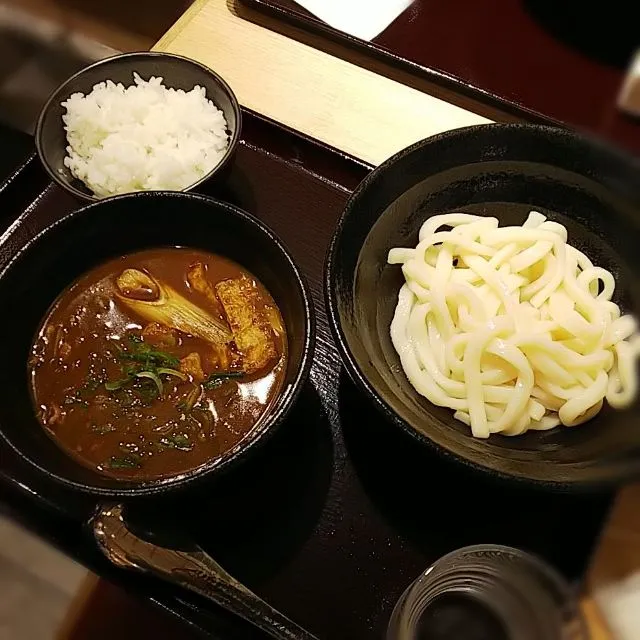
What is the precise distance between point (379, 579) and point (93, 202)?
0.96 metres

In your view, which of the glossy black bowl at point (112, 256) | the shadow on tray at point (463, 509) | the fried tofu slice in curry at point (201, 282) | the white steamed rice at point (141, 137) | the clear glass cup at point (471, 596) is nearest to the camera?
the clear glass cup at point (471, 596)

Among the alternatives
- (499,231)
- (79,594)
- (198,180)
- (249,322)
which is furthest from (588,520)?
(79,594)

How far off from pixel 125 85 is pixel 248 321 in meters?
0.79

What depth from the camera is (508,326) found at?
60.7 inches

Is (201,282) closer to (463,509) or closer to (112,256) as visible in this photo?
(112,256)

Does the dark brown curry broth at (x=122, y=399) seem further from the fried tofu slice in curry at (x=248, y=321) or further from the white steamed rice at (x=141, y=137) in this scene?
the white steamed rice at (x=141, y=137)

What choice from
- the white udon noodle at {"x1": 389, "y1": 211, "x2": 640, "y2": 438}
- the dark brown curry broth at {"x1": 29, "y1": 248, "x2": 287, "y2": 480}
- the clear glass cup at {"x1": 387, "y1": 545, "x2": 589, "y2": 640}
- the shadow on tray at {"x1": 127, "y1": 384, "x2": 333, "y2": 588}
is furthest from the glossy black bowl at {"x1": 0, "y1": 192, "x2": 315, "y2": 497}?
the clear glass cup at {"x1": 387, "y1": 545, "x2": 589, "y2": 640}

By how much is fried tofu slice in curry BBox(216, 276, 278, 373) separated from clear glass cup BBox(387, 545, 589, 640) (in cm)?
50

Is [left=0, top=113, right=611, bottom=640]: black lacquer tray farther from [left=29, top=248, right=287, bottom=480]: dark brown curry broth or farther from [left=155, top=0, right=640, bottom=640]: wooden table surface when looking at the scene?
[left=155, top=0, right=640, bottom=640]: wooden table surface

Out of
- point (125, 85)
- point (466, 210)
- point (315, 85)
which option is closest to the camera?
point (466, 210)

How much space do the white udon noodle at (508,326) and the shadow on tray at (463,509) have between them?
12cm

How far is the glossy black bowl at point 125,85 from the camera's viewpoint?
1800 millimetres

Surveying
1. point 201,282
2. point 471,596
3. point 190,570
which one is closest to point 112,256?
point 201,282

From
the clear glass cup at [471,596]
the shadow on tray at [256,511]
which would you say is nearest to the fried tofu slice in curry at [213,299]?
the shadow on tray at [256,511]
